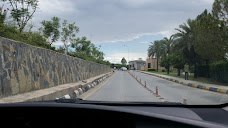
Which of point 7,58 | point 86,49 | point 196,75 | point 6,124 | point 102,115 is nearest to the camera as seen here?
point 102,115

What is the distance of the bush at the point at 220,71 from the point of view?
40.6 metres

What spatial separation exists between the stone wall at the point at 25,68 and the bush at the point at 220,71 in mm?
18902

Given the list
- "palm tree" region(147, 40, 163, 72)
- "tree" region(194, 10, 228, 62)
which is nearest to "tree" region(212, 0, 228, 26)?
"tree" region(194, 10, 228, 62)

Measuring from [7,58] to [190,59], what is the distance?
5117 cm

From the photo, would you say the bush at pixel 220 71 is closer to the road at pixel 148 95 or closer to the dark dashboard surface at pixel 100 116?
the road at pixel 148 95

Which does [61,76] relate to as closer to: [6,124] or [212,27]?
[212,27]

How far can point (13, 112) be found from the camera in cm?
313

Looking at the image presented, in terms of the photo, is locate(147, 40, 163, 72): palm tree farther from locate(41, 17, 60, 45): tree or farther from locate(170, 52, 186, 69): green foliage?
locate(41, 17, 60, 45): tree

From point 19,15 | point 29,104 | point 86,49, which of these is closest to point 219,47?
point 19,15

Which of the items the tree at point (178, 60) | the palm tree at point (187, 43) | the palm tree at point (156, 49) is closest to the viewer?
the palm tree at point (187, 43)

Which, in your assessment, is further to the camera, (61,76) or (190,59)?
(190,59)

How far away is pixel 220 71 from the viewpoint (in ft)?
140

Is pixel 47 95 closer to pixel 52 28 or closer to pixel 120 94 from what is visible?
pixel 120 94

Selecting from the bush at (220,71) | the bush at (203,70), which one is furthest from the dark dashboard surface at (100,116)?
the bush at (203,70)
